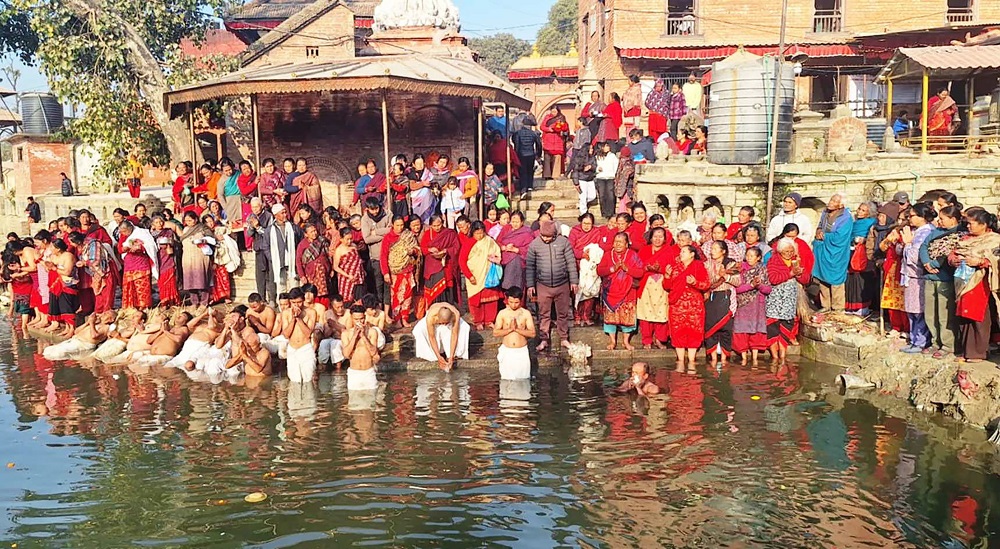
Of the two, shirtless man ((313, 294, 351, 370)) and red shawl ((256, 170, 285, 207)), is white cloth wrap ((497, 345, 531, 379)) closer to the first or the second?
shirtless man ((313, 294, 351, 370))

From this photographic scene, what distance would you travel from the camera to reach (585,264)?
1150cm

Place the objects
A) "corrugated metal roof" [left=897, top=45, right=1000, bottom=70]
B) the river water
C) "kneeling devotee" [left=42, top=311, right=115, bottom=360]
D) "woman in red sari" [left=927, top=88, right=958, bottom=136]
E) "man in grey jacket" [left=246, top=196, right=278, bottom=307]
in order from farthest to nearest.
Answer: "woman in red sari" [left=927, top=88, right=958, bottom=136] < "corrugated metal roof" [left=897, top=45, right=1000, bottom=70] < "man in grey jacket" [left=246, top=196, right=278, bottom=307] < "kneeling devotee" [left=42, top=311, right=115, bottom=360] < the river water

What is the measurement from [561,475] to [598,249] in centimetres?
449

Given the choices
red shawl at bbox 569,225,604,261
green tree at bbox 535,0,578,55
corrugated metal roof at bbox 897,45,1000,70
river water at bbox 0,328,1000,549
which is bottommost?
river water at bbox 0,328,1000,549

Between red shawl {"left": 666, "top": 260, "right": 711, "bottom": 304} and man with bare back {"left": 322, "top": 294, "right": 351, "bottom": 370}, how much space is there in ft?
12.5

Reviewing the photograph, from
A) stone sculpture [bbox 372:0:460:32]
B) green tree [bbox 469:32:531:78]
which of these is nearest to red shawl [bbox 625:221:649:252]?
stone sculpture [bbox 372:0:460:32]

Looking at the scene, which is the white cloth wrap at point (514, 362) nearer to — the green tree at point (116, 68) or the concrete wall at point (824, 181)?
the concrete wall at point (824, 181)

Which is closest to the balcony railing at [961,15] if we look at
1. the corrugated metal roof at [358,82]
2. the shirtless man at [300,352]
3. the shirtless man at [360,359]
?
the corrugated metal roof at [358,82]

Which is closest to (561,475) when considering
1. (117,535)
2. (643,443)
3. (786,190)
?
(643,443)

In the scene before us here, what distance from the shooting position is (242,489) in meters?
7.29

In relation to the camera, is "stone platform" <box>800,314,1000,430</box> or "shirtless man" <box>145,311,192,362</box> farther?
"shirtless man" <box>145,311,192,362</box>

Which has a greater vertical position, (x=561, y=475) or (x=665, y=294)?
(x=665, y=294)

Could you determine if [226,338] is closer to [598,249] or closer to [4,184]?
[598,249]

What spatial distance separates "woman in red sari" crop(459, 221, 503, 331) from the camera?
11.5 m
